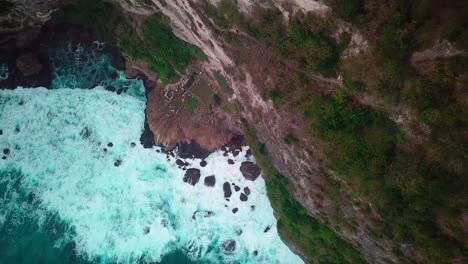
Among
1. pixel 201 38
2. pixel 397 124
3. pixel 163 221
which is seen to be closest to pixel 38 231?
pixel 163 221

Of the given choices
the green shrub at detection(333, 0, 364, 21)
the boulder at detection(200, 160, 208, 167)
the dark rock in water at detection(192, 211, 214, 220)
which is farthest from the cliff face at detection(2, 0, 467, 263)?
the dark rock in water at detection(192, 211, 214, 220)

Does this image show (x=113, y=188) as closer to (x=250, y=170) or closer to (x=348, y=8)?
(x=250, y=170)

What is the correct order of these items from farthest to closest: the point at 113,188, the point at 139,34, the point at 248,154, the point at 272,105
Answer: the point at 113,188 < the point at 248,154 < the point at 139,34 < the point at 272,105

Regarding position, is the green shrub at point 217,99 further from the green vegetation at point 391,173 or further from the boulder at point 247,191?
the green vegetation at point 391,173

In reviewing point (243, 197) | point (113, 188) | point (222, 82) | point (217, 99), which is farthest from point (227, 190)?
point (113, 188)

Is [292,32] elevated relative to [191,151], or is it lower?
elevated

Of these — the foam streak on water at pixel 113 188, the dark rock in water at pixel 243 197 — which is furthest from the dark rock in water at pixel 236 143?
the dark rock in water at pixel 243 197
